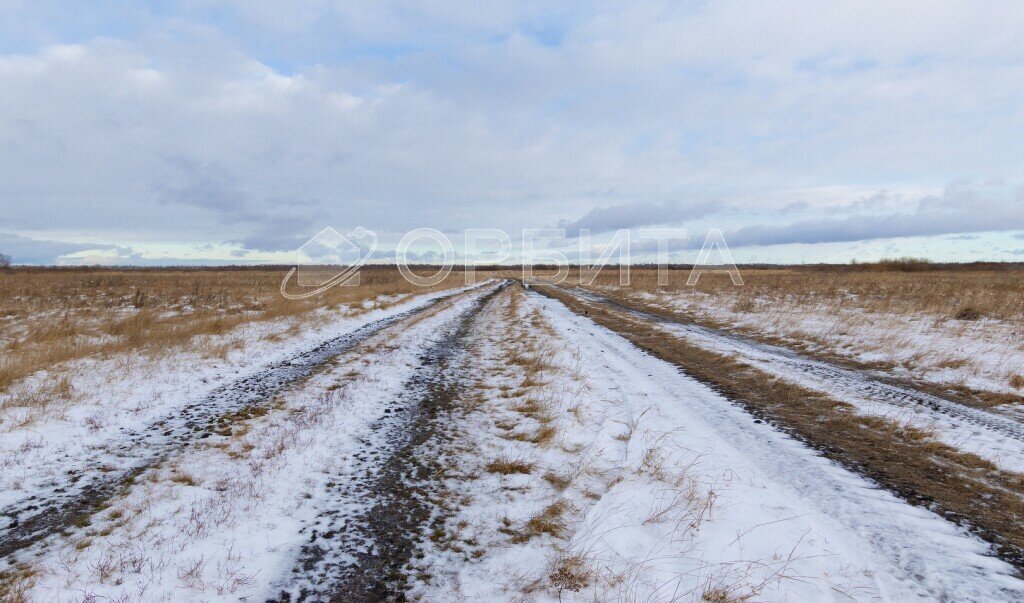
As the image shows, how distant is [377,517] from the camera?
4570 mm

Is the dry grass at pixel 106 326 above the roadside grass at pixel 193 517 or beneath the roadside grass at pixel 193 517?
above

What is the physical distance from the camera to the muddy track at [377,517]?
3600mm

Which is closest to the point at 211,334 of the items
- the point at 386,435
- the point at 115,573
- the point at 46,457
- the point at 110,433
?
the point at 110,433

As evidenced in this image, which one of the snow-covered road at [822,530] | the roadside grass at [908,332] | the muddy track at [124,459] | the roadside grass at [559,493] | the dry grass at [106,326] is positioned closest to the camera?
the snow-covered road at [822,530]

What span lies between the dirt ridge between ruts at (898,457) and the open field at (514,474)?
35 millimetres

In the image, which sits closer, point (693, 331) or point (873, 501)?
point (873, 501)

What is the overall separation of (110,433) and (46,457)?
37.4 inches

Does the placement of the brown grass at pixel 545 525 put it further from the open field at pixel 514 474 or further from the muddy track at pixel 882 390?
the muddy track at pixel 882 390

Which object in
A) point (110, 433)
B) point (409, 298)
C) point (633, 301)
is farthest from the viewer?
point (409, 298)

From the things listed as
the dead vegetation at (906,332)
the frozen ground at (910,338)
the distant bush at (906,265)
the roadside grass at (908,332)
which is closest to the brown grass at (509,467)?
the dead vegetation at (906,332)

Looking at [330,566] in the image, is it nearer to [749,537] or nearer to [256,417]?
[749,537]

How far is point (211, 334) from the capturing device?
14297mm

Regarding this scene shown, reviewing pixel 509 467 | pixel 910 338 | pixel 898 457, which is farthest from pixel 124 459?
pixel 910 338

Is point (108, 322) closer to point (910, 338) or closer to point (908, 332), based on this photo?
point (910, 338)
